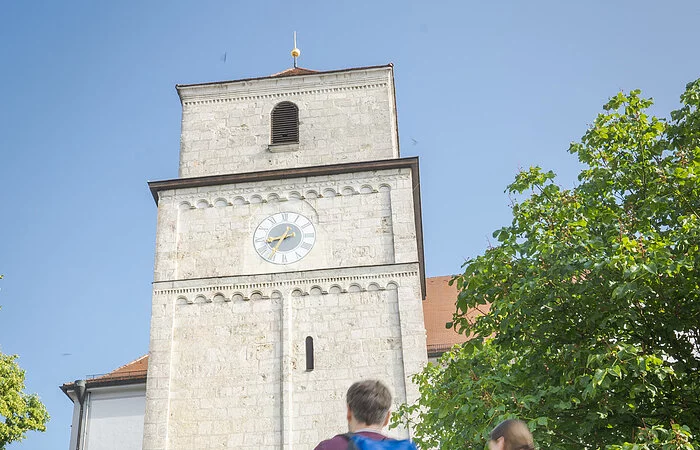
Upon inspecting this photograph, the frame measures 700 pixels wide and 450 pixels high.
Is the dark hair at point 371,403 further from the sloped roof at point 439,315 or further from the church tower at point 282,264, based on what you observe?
the sloped roof at point 439,315

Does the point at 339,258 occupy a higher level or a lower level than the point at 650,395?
higher

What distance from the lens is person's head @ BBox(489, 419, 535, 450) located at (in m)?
4.30

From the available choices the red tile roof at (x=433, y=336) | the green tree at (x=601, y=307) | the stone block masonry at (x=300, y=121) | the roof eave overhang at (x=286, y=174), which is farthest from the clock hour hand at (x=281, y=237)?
the green tree at (x=601, y=307)

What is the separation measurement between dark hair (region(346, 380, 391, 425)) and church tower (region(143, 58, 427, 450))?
12.7 m

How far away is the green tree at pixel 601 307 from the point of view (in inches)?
363

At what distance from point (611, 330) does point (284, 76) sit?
44.9 ft

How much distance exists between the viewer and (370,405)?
431 cm

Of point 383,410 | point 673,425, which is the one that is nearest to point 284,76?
point 673,425

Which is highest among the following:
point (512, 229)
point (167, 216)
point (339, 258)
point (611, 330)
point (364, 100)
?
point (364, 100)

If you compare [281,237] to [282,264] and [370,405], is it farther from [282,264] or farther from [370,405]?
[370,405]

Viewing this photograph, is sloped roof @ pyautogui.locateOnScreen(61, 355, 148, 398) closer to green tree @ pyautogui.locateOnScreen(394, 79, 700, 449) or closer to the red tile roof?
the red tile roof

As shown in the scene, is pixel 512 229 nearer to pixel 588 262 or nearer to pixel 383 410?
pixel 588 262

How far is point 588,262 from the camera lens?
31.4 ft

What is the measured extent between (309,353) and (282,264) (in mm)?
2152
